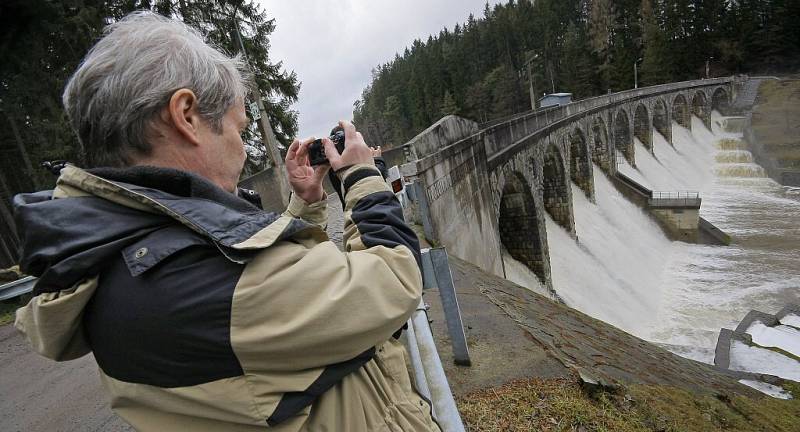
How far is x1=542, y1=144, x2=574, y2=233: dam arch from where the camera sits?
1683 centimetres

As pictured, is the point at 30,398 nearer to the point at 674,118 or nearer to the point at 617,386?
the point at 617,386

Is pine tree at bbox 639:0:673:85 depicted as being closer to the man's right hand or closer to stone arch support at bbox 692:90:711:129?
stone arch support at bbox 692:90:711:129

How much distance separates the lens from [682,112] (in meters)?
40.6

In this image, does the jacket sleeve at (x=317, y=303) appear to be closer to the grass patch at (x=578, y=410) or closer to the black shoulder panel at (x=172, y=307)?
the black shoulder panel at (x=172, y=307)

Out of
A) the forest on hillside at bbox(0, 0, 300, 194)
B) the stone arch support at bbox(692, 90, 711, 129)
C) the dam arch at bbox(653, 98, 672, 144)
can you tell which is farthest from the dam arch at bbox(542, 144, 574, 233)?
the stone arch support at bbox(692, 90, 711, 129)

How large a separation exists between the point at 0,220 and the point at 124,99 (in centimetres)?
2353

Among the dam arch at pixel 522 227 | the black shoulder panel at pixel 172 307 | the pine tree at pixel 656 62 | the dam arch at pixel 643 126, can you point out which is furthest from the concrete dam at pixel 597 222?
the pine tree at pixel 656 62

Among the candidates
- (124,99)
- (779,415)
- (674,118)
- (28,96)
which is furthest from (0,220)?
(674,118)

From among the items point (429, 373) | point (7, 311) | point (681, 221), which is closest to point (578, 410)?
point (429, 373)

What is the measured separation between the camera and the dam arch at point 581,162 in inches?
814

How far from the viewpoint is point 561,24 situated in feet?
224

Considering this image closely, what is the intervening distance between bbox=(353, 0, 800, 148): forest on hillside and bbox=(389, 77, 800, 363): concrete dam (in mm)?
29218

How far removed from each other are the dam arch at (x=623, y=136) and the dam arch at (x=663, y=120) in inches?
361

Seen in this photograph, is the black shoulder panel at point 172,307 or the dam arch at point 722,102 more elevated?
the black shoulder panel at point 172,307
